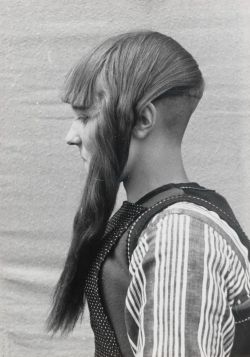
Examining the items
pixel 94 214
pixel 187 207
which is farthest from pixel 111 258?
pixel 187 207

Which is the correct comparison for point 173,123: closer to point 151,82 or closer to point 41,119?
point 151,82

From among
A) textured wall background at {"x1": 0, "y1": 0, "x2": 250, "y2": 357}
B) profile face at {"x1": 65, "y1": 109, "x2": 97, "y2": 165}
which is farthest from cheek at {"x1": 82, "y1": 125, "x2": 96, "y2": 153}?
textured wall background at {"x1": 0, "y1": 0, "x2": 250, "y2": 357}

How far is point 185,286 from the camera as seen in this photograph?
901 mm

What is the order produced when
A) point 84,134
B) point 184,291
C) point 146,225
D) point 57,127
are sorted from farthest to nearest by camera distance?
point 57,127
point 84,134
point 146,225
point 184,291

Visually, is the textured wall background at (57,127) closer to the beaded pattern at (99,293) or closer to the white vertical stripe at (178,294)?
the beaded pattern at (99,293)

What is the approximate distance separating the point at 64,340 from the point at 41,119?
73 cm

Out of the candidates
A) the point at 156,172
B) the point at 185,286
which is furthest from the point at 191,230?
the point at 156,172

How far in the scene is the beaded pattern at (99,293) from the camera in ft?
3.67

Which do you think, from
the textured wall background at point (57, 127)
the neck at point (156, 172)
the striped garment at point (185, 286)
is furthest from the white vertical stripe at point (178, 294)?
the textured wall background at point (57, 127)

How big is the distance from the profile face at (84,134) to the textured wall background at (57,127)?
0.99 m

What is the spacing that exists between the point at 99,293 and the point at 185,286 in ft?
0.85

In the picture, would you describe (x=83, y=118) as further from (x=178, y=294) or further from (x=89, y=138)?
(x=178, y=294)

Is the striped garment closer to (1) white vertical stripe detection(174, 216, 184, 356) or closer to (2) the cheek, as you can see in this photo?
(1) white vertical stripe detection(174, 216, 184, 356)

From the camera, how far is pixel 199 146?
6.94ft
